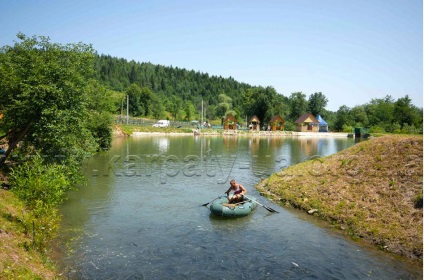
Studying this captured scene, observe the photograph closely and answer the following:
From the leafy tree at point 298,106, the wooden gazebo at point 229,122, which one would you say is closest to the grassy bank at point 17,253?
the wooden gazebo at point 229,122

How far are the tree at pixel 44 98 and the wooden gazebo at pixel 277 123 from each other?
97863 millimetres

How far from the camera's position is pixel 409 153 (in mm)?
20062

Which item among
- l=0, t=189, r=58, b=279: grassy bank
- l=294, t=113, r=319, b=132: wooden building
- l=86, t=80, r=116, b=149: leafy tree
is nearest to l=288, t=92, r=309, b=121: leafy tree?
l=294, t=113, r=319, b=132: wooden building

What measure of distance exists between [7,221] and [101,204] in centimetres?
710

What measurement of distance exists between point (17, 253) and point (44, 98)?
1030cm

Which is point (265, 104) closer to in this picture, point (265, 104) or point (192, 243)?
point (265, 104)

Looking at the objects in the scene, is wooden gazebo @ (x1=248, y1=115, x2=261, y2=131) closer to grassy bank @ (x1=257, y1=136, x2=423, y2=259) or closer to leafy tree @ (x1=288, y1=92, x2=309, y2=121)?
leafy tree @ (x1=288, y1=92, x2=309, y2=121)

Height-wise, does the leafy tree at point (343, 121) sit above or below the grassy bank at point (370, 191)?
above

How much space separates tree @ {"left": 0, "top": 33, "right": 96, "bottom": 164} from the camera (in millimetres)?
17922

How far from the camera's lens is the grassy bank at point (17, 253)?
936 cm

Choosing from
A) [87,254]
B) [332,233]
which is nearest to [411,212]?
[332,233]

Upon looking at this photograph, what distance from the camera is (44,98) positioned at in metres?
18.2

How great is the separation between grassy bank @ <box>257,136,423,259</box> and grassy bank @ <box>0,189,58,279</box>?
13.6 m

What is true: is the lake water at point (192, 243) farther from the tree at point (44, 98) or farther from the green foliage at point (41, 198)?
the tree at point (44, 98)
